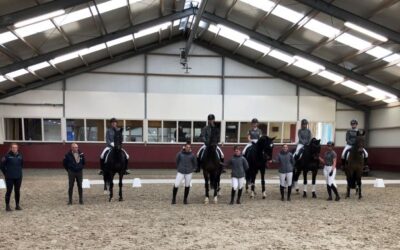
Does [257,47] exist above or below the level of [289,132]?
above

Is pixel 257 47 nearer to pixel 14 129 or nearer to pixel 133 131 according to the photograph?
pixel 133 131

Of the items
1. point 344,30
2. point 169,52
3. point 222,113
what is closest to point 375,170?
point 222,113

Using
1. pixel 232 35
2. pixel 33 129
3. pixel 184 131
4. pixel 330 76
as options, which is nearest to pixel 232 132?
pixel 184 131

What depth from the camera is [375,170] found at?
20.9 meters

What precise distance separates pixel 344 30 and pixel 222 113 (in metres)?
9.26

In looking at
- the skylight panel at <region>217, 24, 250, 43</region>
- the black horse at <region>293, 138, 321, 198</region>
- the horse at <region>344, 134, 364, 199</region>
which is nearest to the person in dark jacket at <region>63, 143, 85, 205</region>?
the black horse at <region>293, 138, 321, 198</region>

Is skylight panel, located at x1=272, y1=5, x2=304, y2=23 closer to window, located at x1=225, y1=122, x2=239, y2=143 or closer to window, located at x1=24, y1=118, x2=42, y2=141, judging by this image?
window, located at x1=225, y1=122, x2=239, y2=143

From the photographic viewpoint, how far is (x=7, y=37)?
40.7 feet

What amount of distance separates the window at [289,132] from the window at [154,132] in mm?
7117

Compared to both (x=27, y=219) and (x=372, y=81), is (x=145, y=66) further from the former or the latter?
(x=27, y=219)

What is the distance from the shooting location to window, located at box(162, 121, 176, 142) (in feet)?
69.3

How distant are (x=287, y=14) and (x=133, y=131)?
432 inches

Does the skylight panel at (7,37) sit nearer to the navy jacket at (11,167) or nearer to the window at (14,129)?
the navy jacket at (11,167)

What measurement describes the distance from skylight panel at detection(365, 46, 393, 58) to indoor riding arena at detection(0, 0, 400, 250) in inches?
2.7
